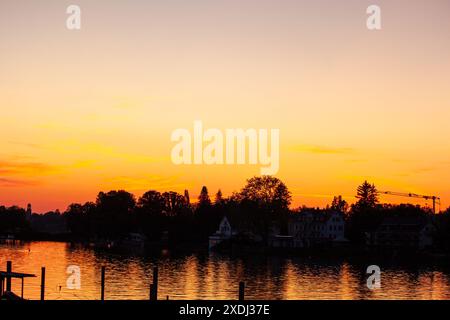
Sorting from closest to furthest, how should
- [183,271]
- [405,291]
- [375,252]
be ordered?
[405,291], [183,271], [375,252]

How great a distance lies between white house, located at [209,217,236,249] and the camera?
588ft

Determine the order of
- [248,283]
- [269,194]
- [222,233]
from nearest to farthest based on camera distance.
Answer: [248,283] < [269,194] < [222,233]

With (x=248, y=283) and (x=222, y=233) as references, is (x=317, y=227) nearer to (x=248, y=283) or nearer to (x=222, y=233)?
(x=222, y=233)

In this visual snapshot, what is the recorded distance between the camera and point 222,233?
609ft

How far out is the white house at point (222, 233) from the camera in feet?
588

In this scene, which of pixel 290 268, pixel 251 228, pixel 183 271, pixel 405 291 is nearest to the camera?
pixel 405 291

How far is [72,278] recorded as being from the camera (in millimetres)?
78125

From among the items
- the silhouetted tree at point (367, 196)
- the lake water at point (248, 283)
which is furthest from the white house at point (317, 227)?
the lake water at point (248, 283)

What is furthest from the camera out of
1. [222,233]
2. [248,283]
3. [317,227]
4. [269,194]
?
[222,233]

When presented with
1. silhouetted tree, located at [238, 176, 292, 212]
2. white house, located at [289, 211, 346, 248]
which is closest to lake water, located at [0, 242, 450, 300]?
silhouetted tree, located at [238, 176, 292, 212]

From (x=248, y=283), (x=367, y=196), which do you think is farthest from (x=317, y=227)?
(x=248, y=283)
